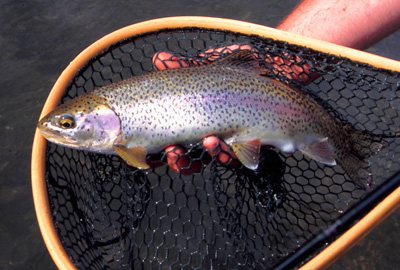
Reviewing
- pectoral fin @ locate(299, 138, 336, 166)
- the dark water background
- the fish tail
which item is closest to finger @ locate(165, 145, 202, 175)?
pectoral fin @ locate(299, 138, 336, 166)

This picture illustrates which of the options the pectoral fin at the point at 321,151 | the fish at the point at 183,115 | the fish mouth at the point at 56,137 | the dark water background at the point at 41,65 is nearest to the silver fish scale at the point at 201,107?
the fish at the point at 183,115

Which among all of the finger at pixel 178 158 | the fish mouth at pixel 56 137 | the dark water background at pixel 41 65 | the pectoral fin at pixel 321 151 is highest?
the fish mouth at pixel 56 137

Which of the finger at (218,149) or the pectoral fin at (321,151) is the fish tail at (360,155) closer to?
the pectoral fin at (321,151)

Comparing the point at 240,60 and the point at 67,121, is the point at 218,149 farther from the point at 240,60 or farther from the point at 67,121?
the point at 67,121

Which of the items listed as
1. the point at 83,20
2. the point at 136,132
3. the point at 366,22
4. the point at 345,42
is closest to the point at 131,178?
the point at 136,132

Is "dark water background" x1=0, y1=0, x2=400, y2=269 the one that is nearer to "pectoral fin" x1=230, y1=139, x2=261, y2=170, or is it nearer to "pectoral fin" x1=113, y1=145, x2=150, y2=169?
"pectoral fin" x1=230, y1=139, x2=261, y2=170

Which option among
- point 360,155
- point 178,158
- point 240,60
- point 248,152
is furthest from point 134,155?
point 360,155

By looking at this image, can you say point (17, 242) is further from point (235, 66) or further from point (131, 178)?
point (235, 66)
